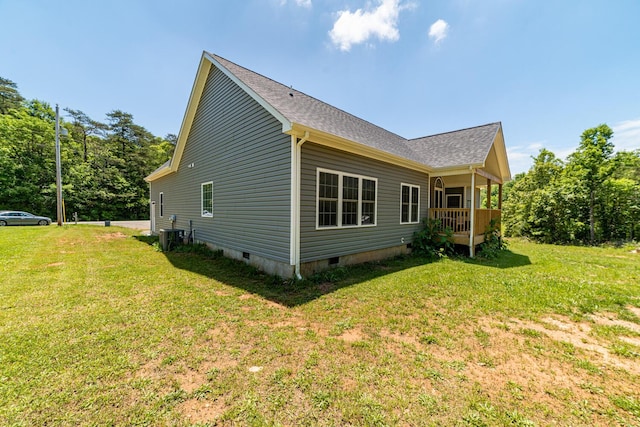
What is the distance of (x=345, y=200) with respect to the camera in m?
6.71

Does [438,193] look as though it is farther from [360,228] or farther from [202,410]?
[202,410]

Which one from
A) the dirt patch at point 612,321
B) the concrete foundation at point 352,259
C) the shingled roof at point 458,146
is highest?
the shingled roof at point 458,146

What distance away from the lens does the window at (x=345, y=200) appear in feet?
20.2

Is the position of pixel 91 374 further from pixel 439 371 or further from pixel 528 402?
pixel 528 402

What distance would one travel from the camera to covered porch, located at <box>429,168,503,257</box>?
888 centimetres

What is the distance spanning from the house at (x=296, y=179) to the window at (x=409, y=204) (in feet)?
0.13

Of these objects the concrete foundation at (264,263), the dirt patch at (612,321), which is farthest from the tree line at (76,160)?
the dirt patch at (612,321)

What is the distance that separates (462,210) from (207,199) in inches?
383

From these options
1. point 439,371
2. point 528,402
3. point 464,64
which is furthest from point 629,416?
point 464,64

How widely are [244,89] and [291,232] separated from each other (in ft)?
14.1

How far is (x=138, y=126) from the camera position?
3234 cm

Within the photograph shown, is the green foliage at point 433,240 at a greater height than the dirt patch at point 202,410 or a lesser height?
greater

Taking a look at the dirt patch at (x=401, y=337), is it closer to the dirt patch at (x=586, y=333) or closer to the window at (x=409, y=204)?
the dirt patch at (x=586, y=333)

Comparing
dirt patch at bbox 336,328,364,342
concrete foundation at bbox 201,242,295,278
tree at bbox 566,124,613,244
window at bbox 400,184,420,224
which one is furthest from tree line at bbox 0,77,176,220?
tree at bbox 566,124,613,244
